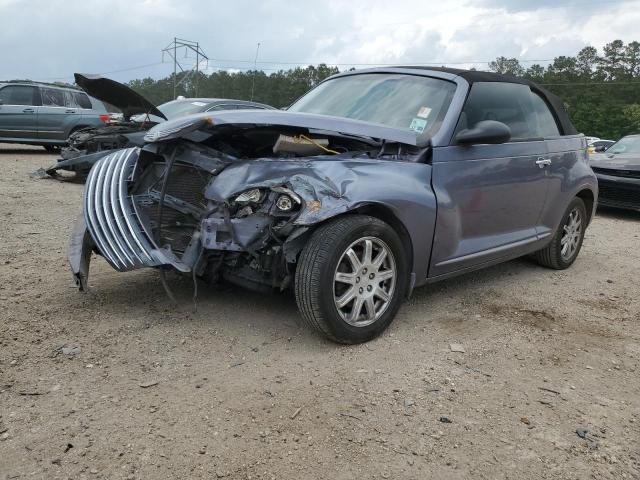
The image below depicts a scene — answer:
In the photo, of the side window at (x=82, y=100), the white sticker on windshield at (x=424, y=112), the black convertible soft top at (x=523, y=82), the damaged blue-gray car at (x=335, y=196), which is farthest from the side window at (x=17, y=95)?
the white sticker on windshield at (x=424, y=112)

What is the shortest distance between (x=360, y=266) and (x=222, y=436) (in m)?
1.30

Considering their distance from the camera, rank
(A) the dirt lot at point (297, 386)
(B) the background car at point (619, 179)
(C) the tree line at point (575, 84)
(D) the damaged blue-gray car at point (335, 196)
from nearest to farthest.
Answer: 1. (A) the dirt lot at point (297, 386)
2. (D) the damaged blue-gray car at point (335, 196)
3. (B) the background car at point (619, 179)
4. (C) the tree line at point (575, 84)

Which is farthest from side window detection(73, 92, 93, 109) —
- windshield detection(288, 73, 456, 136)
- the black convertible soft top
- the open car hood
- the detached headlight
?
the detached headlight

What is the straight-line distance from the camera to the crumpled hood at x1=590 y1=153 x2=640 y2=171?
29.2 ft

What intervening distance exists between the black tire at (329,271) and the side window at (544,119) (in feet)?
7.73

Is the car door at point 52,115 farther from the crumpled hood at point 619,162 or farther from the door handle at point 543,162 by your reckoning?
the door handle at point 543,162

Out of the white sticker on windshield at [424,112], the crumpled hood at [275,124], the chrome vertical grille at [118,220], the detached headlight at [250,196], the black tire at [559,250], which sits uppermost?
the white sticker on windshield at [424,112]

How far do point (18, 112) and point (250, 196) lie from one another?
37.7 feet

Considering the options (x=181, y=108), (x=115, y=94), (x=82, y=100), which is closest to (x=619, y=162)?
(x=181, y=108)

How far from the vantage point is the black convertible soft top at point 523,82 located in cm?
434

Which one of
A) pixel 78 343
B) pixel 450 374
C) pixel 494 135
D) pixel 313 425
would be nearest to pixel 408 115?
pixel 494 135

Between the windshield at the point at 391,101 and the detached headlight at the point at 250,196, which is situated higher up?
the windshield at the point at 391,101

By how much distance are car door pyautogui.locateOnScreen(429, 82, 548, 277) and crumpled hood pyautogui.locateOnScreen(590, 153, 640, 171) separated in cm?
498

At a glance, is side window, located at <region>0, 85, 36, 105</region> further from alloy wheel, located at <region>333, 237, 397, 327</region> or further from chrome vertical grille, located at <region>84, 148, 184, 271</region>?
alloy wheel, located at <region>333, 237, 397, 327</region>
